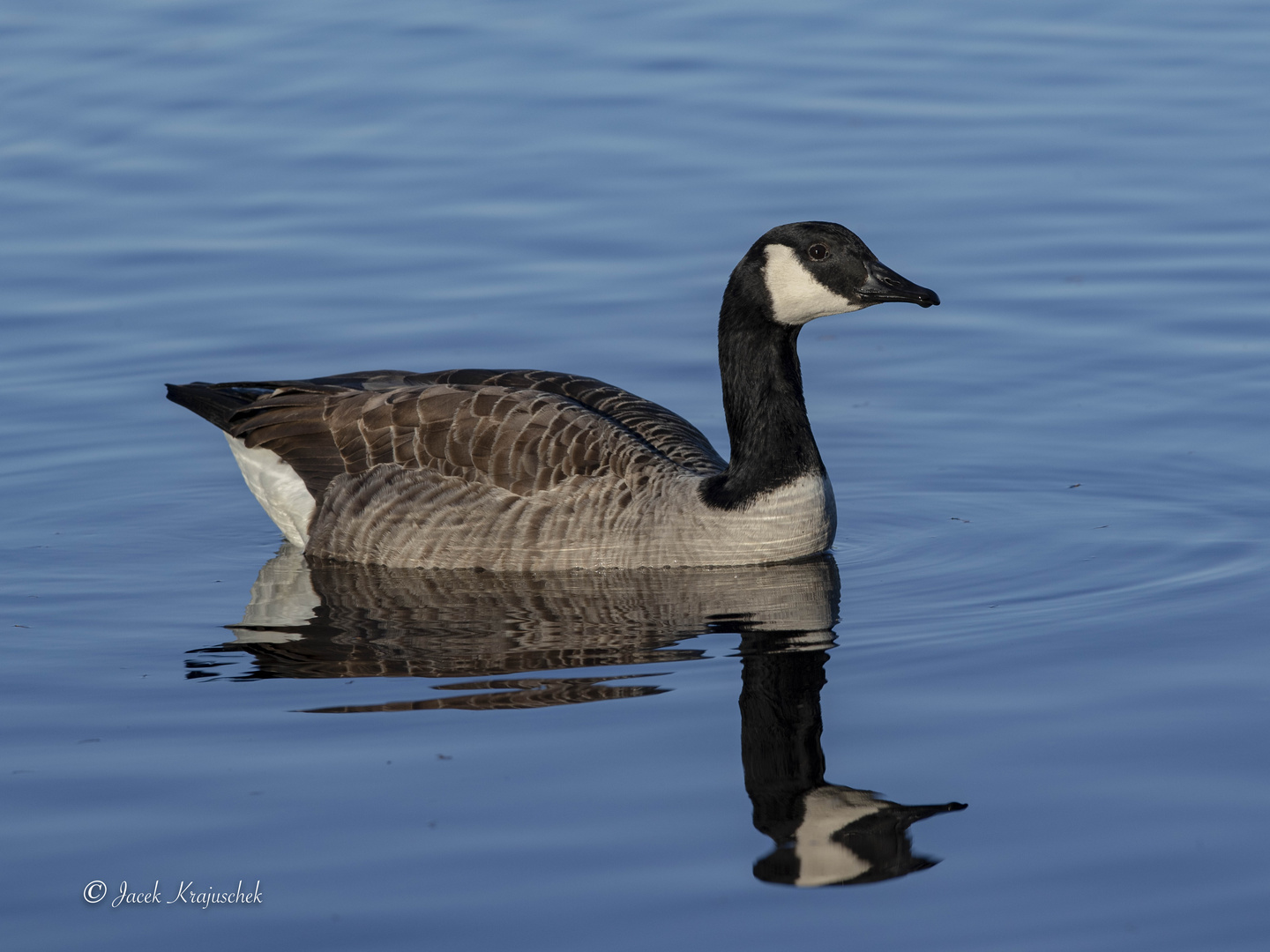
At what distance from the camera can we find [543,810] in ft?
24.7

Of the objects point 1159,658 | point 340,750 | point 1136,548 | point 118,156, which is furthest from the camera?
point 118,156

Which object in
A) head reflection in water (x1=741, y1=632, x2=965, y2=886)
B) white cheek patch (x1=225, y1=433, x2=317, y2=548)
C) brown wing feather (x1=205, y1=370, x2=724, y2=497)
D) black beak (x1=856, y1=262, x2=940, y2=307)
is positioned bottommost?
head reflection in water (x1=741, y1=632, x2=965, y2=886)

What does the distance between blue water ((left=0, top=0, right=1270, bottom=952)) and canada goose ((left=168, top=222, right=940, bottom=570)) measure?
385 mm

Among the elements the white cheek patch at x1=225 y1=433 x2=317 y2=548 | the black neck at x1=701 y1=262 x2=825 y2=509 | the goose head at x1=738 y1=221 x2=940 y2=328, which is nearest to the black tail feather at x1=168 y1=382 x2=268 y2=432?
the white cheek patch at x1=225 y1=433 x2=317 y2=548

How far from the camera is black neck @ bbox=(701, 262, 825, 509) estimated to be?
37.1ft

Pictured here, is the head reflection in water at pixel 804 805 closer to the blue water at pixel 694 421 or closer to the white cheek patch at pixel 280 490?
the blue water at pixel 694 421

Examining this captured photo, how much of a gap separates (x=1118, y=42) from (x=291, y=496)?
575 inches

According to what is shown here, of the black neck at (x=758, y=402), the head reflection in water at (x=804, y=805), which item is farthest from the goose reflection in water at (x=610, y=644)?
the black neck at (x=758, y=402)

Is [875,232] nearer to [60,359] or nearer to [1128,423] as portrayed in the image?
[1128,423]

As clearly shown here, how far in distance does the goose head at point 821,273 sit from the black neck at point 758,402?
0.13 meters

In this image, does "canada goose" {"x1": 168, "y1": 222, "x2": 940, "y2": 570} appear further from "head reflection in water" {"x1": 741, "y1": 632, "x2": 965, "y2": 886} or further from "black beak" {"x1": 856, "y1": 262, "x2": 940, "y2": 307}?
"head reflection in water" {"x1": 741, "y1": 632, "x2": 965, "y2": 886}

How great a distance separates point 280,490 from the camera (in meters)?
12.1

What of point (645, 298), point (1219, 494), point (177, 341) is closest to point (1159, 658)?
point (1219, 494)

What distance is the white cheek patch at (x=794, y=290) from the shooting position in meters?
11.2
